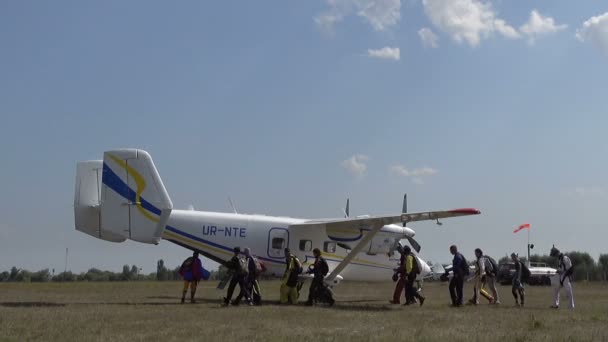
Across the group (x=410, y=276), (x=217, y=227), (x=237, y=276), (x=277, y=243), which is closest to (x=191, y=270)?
(x=237, y=276)

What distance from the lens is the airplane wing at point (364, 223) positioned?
63.0ft

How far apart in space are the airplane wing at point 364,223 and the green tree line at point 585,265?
42172mm

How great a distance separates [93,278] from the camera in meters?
60.1

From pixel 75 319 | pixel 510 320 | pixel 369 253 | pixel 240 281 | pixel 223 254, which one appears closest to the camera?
pixel 75 319

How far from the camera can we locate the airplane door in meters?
22.4

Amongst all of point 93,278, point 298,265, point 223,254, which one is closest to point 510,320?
point 298,265

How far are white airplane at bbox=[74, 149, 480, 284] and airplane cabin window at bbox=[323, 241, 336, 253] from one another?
0.11 ft

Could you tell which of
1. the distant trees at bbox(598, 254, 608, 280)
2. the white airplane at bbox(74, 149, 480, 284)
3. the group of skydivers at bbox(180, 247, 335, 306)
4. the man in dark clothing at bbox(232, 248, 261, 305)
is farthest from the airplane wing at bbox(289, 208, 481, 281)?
the distant trees at bbox(598, 254, 608, 280)

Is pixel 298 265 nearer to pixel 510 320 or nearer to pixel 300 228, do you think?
pixel 300 228

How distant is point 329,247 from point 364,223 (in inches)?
77.0

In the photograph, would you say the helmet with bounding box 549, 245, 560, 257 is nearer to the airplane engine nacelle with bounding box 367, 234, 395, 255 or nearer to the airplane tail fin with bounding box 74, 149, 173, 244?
the airplane engine nacelle with bounding box 367, 234, 395, 255

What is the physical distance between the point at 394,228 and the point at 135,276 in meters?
44.0

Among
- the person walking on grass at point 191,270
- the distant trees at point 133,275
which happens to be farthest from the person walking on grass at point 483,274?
the distant trees at point 133,275

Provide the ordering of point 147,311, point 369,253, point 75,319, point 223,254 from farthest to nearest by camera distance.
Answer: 1. point 369,253
2. point 223,254
3. point 147,311
4. point 75,319
